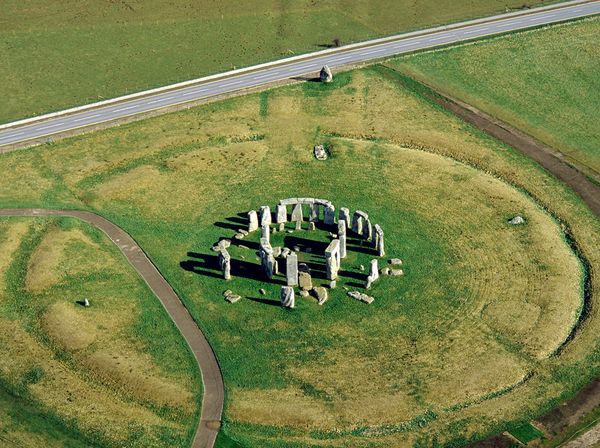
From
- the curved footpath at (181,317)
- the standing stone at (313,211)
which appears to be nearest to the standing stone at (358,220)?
the standing stone at (313,211)

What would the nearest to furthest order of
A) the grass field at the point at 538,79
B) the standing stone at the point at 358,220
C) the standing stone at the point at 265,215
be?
the standing stone at the point at 358,220, the standing stone at the point at 265,215, the grass field at the point at 538,79

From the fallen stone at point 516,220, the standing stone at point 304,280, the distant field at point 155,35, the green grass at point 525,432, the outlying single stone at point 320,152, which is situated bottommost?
the green grass at point 525,432

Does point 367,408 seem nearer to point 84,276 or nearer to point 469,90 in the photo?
point 84,276

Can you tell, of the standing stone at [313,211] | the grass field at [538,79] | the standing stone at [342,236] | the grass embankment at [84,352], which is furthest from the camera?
the grass field at [538,79]

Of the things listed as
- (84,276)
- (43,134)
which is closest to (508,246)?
(84,276)

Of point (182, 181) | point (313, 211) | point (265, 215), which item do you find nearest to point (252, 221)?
point (265, 215)

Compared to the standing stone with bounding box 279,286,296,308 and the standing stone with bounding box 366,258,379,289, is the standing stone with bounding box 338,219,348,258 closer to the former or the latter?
the standing stone with bounding box 366,258,379,289

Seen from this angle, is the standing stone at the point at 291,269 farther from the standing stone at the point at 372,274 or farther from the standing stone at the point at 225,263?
the standing stone at the point at 372,274
